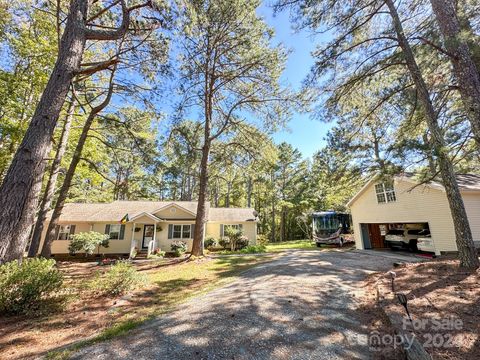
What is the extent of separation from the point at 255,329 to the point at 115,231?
16714 millimetres

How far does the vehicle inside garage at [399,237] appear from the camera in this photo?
34.7 feet

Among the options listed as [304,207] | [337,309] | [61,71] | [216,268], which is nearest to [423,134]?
[337,309]

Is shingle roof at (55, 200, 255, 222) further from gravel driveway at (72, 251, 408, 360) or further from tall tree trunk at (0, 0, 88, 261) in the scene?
gravel driveway at (72, 251, 408, 360)

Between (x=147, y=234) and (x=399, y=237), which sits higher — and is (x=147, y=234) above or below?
above

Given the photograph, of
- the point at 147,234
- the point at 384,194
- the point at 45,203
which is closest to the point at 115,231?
the point at 147,234

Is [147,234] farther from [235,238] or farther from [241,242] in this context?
[241,242]

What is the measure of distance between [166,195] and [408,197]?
111ft

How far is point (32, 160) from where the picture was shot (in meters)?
4.30

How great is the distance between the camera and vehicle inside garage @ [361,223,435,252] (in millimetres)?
10578

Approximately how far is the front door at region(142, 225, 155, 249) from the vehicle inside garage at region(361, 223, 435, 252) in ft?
52.1

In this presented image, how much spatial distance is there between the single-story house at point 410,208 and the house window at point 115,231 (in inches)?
682

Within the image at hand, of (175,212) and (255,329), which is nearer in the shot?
(255,329)

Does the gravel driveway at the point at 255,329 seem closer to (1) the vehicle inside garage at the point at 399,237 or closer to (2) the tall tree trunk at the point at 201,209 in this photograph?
(2) the tall tree trunk at the point at 201,209

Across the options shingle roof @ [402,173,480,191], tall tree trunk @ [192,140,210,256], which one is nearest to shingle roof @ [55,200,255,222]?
tall tree trunk @ [192,140,210,256]
